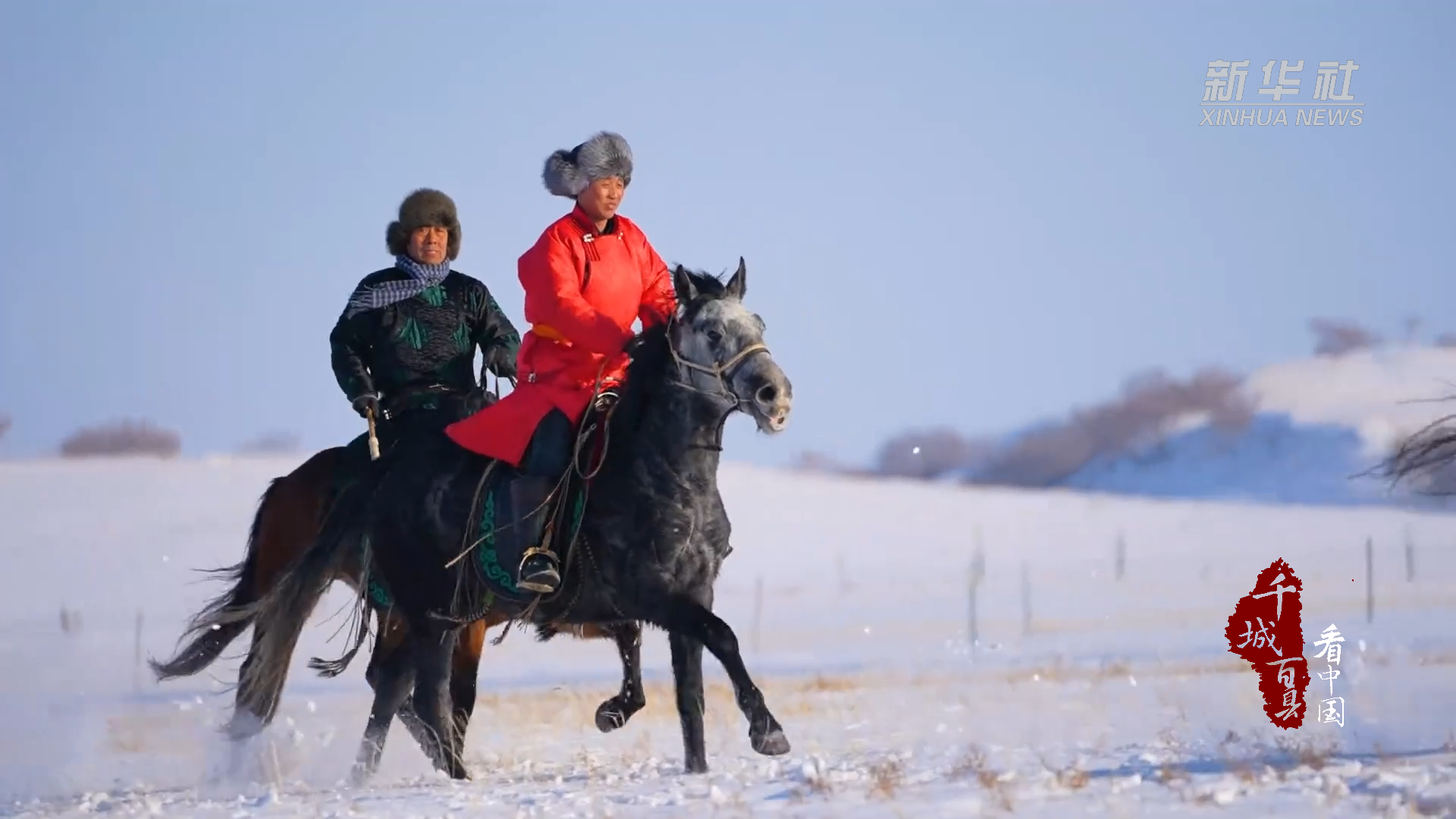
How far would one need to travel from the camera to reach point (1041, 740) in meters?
11.2

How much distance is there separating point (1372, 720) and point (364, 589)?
610 centimetres

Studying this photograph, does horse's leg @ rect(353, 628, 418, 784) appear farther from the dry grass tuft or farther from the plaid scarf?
the dry grass tuft

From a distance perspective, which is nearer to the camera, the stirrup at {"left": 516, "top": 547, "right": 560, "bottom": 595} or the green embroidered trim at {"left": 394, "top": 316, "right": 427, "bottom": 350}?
the stirrup at {"left": 516, "top": 547, "right": 560, "bottom": 595}

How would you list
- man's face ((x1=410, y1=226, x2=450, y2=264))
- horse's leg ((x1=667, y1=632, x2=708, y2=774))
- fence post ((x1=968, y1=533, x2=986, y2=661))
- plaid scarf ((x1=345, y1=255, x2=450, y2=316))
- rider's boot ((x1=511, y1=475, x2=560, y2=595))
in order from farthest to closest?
fence post ((x1=968, y1=533, x2=986, y2=661))
man's face ((x1=410, y1=226, x2=450, y2=264))
plaid scarf ((x1=345, y1=255, x2=450, y2=316))
rider's boot ((x1=511, y1=475, x2=560, y2=595))
horse's leg ((x1=667, y1=632, x2=708, y2=774))

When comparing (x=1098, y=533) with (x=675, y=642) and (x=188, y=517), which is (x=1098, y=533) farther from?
(x=675, y=642)

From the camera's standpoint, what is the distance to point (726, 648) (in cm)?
792

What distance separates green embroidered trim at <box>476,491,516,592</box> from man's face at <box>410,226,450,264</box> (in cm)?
233

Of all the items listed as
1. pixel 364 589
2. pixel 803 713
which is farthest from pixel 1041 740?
pixel 364 589

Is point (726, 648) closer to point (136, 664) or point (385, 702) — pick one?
point (385, 702)

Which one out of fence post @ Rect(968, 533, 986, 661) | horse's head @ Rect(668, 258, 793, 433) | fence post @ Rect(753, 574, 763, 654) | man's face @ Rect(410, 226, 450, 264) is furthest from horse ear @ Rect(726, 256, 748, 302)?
fence post @ Rect(753, 574, 763, 654)

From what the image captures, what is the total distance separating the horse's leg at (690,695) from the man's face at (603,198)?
6.86ft

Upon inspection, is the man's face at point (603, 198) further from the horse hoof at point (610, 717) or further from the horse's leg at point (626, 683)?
the horse hoof at point (610, 717)

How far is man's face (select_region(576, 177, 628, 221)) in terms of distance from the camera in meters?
8.89

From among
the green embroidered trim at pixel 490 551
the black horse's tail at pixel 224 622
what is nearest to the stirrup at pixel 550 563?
the green embroidered trim at pixel 490 551
